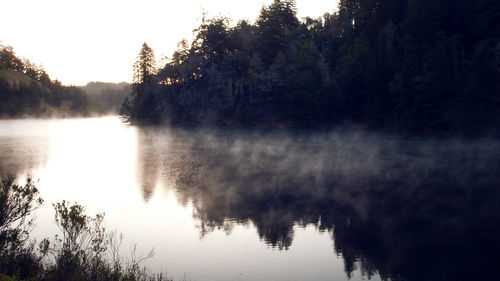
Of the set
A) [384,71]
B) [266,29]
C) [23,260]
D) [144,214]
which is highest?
[266,29]

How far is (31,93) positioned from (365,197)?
131746 millimetres

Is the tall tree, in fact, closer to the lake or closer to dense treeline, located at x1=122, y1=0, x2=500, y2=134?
dense treeline, located at x1=122, y1=0, x2=500, y2=134

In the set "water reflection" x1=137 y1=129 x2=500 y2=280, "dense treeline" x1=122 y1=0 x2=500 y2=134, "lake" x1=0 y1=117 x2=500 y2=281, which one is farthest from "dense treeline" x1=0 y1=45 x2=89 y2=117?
"water reflection" x1=137 y1=129 x2=500 y2=280

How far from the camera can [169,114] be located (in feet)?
277

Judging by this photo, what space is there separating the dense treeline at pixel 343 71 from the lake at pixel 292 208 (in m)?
13.2

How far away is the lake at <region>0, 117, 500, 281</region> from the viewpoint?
13.8 meters

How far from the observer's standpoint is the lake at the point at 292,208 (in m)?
13.8

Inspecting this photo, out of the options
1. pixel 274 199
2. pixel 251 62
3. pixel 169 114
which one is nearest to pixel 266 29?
pixel 251 62

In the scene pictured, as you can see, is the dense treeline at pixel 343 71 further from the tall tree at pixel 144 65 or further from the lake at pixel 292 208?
the lake at pixel 292 208

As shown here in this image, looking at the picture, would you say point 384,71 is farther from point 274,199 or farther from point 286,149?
point 274,199

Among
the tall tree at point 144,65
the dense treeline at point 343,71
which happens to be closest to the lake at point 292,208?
the dense treeline at point 343,71

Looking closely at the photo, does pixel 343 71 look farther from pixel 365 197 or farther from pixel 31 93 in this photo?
pixel 31 93

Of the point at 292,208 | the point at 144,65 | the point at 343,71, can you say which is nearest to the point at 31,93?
the point at 144,65

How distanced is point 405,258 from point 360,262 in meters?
1.71
